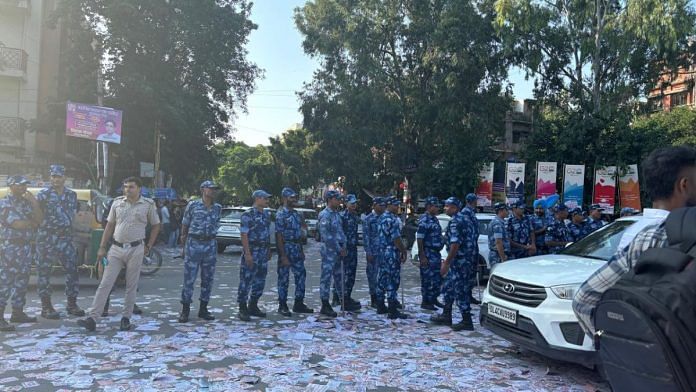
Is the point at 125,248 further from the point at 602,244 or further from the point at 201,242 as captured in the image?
the point at 602,244

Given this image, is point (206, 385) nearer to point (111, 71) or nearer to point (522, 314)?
point (522, 314)

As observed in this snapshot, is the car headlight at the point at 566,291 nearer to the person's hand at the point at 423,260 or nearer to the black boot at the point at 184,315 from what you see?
the person's hand at the point at 423,260

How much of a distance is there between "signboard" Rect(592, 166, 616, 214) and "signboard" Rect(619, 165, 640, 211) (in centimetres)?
37

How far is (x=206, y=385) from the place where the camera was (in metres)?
4.81

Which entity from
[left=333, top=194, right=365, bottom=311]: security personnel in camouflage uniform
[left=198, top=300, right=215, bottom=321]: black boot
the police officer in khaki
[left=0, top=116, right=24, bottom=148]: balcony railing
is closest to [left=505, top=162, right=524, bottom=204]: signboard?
[left=333, top=194, right=365, bottom=311]: security personnel in camouflage uniform

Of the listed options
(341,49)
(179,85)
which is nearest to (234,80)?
(179,85)

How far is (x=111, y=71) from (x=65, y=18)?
3.07 metres

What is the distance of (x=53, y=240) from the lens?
7.45 m

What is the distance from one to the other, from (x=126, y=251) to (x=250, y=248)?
1843mm

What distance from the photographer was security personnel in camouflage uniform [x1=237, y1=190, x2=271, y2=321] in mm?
7824

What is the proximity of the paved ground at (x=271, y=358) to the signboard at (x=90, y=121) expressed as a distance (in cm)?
1476

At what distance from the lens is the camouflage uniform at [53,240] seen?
24.2ft

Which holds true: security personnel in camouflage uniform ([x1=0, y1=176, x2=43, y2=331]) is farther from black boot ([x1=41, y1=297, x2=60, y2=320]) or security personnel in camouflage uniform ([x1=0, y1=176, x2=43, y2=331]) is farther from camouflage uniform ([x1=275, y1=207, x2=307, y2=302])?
camouflage uniform ([x1=275, y1=207, x2=307, y2=302])

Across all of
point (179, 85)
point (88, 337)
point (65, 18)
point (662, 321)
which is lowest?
point (88, 337)
